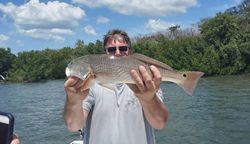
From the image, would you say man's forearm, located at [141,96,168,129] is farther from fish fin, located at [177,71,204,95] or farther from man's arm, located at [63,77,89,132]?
man's arm, located at [63,77,89,132]

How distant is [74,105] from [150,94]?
Result: 0.65 metres

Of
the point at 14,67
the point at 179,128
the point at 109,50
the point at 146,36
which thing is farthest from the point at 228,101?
the point at 14,67

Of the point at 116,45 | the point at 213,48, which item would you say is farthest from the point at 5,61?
the point at 116,45

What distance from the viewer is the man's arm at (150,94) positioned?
3.05m

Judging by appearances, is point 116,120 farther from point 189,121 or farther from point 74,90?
point 189,121

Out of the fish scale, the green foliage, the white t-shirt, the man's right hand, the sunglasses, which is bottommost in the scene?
the green foliage

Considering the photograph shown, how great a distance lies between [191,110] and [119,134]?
19.4 m

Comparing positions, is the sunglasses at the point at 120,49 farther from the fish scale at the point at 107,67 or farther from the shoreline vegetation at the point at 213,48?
the shoreline vegetation at the point at 213,48

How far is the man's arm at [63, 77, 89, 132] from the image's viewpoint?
317 centimetres

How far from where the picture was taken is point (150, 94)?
3.30m

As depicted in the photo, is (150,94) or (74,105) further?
(74,105)

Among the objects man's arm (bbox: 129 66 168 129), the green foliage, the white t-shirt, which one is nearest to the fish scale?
man's arm (bbox: 129 66 168 129)

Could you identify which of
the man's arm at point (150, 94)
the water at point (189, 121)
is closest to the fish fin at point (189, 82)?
the man's arm at point (150, 94)

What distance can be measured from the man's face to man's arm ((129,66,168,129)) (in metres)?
0.53
